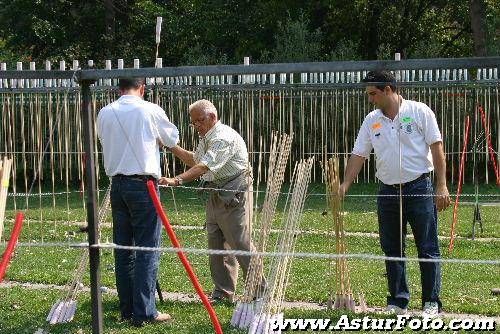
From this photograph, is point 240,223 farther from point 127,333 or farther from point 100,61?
point 100,61

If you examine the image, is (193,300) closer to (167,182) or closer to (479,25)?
(167,182)

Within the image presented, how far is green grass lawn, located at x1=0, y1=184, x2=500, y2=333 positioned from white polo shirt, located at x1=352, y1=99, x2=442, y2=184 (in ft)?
3.74

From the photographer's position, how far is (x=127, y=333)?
7.04m

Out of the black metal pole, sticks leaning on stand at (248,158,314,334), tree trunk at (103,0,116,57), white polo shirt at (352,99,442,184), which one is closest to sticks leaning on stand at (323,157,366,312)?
sticks leaning on stand at (248,158,314,334)

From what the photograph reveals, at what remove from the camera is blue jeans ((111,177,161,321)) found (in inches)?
283

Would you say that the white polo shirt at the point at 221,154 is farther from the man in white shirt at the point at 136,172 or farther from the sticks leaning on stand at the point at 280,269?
the sticks leaning on stand at the point at 280,269

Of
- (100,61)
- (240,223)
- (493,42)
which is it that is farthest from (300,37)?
(240,223)

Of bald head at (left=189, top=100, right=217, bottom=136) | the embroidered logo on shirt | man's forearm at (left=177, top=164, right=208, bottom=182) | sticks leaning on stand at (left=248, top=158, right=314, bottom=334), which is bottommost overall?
sticks leaning on stand at (left=248, top=158, right=314, bottom=334)

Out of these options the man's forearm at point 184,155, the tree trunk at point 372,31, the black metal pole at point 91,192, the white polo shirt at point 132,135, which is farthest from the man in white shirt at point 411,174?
the tree trunk at point 372,31

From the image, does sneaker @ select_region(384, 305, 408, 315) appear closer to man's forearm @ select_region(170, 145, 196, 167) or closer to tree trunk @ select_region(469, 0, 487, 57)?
man's forearm @ select_region(170, 145, 196, 167)

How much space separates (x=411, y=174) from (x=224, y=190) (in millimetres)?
1566

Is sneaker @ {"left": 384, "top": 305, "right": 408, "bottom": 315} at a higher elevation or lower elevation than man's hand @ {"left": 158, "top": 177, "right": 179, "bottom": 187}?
lower

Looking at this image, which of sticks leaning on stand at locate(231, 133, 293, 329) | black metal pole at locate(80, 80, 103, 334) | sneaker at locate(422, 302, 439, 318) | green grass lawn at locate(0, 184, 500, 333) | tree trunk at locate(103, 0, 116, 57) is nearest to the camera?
black metal pole at locate(80, 80, 103, 334)

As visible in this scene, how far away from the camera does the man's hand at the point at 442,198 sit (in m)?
7.21
